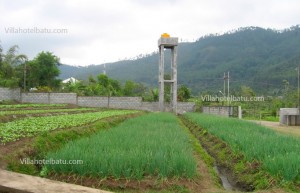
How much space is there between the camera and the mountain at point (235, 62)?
62.8 m

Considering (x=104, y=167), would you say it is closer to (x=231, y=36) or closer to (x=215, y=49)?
(x=215, y=49)

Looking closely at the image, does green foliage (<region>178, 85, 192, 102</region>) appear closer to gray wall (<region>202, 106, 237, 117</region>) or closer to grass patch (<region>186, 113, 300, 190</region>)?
gray wall (<region>202, 106, 237, 117</region>)

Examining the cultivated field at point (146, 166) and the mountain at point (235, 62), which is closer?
the cultivated field at point (146, 166)

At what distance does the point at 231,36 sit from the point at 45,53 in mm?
74347

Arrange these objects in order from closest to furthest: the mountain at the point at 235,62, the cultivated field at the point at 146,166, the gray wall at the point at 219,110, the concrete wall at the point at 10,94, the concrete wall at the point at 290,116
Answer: the cultivated field at the point at 146,166, the concrete wall at the point at 10,94, the concrete wall at the point at 290,116, the gray wall at the point at 219,110, the mountain at the point at 235,62

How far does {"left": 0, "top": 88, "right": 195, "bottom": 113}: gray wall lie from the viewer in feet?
87.8

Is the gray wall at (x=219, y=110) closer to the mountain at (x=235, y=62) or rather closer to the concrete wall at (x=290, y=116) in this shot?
the concrete wall at (x=290, y=116)

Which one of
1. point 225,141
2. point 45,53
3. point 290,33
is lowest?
point 225,141

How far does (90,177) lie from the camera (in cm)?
555

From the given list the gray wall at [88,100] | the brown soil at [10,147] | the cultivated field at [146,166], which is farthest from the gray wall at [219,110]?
the brown soil at [10,147]

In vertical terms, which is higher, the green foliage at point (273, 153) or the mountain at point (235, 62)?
the mountain at point (235, 62)

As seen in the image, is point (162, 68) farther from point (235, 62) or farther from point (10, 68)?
point (235, 62)

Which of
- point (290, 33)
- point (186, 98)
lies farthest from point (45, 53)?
point (290, 33)

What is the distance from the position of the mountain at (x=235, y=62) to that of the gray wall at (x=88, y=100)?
110ft
